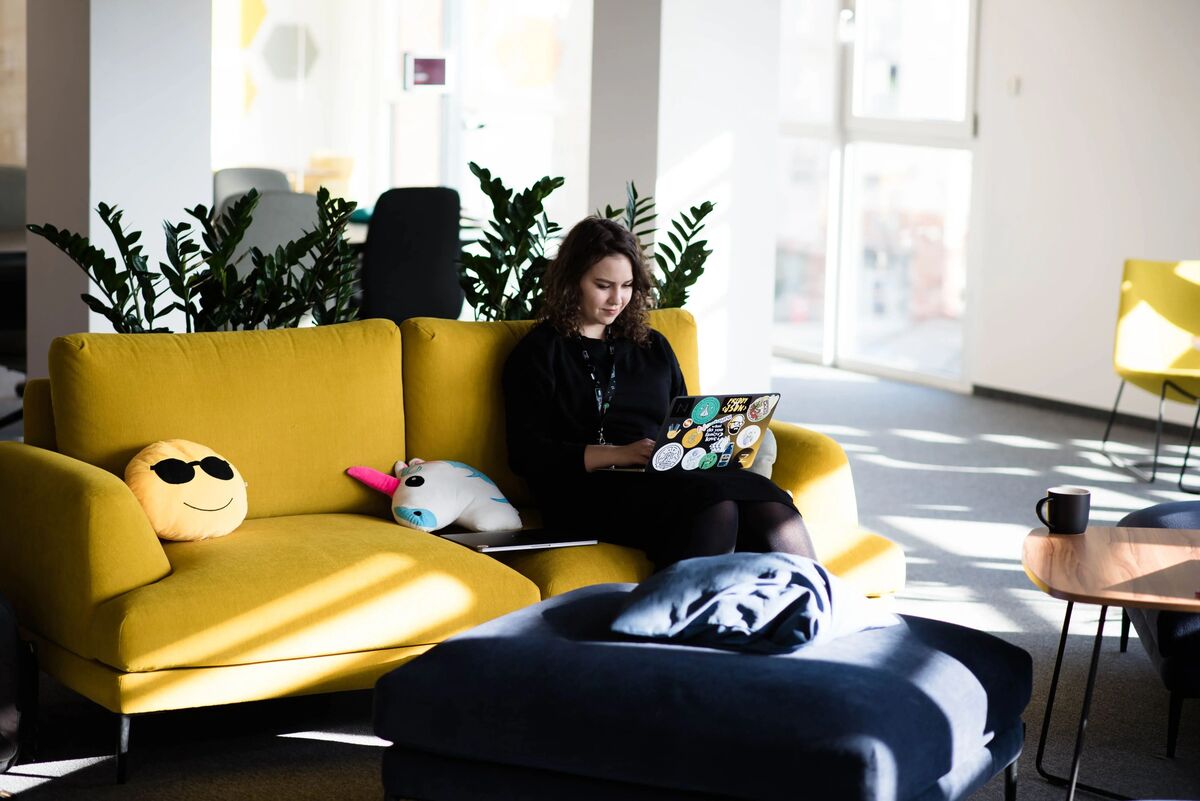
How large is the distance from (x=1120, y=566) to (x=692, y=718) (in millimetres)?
1001

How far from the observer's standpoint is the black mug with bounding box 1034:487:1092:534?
3.25m

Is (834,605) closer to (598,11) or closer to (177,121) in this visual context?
(598,11)

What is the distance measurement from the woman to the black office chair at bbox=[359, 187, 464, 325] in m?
2.34

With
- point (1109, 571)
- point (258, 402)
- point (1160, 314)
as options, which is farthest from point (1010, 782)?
point (1160, 314)

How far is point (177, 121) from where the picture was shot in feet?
18.6

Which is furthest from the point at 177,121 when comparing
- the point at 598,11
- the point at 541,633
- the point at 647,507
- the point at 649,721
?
the point at 649,721

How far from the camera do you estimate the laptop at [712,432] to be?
3490 millimetres

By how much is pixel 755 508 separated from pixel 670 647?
0.88 m

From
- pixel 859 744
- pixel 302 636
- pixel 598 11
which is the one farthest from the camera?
pixel 598 11

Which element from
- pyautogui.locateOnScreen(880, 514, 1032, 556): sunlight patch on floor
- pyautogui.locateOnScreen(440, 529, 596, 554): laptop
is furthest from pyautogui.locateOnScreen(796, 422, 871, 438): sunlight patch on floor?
pyautogui.locateOnScreen(440, 529, 596, 554): laptop

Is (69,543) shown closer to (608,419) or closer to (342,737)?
(342,737)

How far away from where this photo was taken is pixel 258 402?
372cm

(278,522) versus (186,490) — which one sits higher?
(186,490)

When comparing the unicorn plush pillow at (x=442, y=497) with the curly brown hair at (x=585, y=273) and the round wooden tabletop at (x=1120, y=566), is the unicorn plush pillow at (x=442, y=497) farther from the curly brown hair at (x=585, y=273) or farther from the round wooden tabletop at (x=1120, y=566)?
the round wooden tabletop at (x=1120, y=566)
